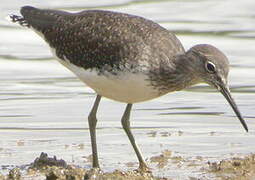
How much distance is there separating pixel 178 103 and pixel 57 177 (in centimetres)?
438

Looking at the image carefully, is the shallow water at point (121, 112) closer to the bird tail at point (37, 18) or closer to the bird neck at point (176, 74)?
the bird neck at point (176, 74)

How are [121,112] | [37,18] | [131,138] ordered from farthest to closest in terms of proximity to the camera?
[121,112], [37,18], [131,138]

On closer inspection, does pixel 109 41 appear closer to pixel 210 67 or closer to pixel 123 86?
pixel 123 86

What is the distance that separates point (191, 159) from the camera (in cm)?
1132

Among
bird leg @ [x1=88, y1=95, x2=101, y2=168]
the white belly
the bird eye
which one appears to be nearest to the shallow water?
bird leg @ [x1=88, y1=95, x2=101, y2=168]

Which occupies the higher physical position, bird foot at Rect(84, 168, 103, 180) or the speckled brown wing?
the speckled brown wing

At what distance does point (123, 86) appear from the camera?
1102 centimetres

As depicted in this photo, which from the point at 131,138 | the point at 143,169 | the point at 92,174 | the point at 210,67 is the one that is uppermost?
the point at 210,67

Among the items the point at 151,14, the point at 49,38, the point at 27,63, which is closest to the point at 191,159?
the point at 49,38

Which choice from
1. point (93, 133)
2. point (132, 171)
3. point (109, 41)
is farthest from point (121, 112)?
point (132, 171)

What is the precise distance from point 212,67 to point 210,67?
0.04m

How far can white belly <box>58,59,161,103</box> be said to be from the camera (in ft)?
36.0

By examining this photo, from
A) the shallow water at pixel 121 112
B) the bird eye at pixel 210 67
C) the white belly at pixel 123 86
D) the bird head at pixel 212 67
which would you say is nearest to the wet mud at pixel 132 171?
the shallow water at pixel 121 112

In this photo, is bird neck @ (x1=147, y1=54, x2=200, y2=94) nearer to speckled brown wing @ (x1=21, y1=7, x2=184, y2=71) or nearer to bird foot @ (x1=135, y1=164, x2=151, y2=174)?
speckled brown wing @ (x1=21, y1=7, x2=184, y2=71)
